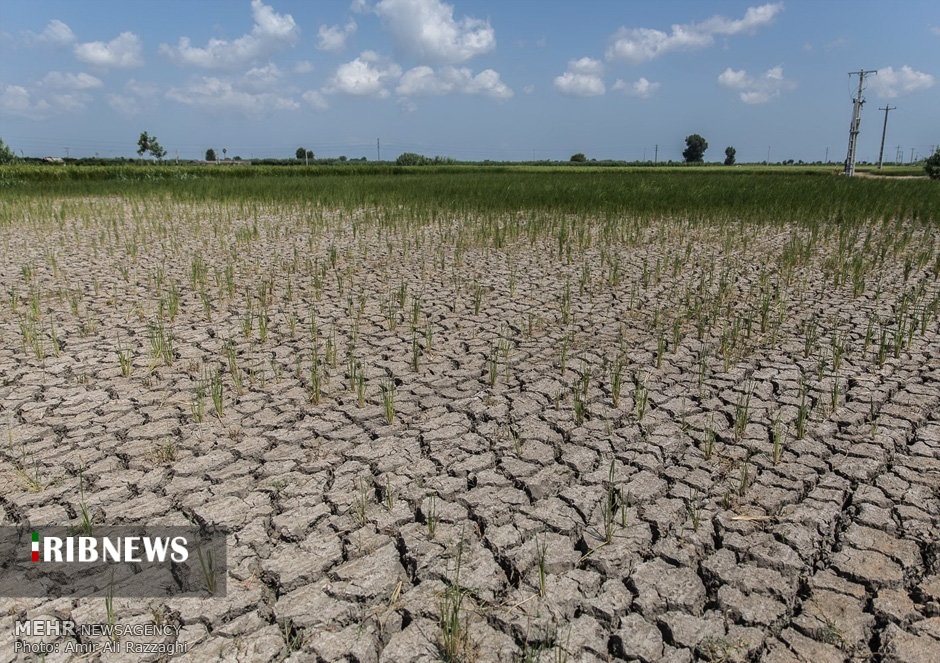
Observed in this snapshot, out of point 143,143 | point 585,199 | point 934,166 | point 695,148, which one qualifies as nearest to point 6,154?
point 143,143

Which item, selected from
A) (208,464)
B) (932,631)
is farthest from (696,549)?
(208,464)

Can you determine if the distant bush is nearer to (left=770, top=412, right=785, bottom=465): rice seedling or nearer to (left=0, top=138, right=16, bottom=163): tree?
(left=0, top=138, right=16, bottom=163): tree

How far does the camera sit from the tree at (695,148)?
106 metres

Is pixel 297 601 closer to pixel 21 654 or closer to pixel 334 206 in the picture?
pixel 21 654

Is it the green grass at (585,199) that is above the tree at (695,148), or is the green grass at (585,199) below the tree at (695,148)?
below

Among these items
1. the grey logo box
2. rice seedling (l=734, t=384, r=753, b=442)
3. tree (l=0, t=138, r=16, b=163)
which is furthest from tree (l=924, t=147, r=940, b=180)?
tree (l=0, t=138, r=16, b=163)

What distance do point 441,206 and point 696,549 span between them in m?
12.6

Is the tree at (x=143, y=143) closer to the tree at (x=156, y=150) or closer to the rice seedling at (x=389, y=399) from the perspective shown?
the tree at (x=156, y=150)

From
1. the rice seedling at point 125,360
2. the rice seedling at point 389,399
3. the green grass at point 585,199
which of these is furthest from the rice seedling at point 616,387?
the green grass at point 585,199

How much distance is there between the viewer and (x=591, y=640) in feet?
6.77

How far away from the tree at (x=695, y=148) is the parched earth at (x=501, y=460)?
362 ft

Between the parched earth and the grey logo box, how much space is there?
8cm

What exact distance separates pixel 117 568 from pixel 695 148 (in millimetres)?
117533

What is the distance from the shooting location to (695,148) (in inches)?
4176
